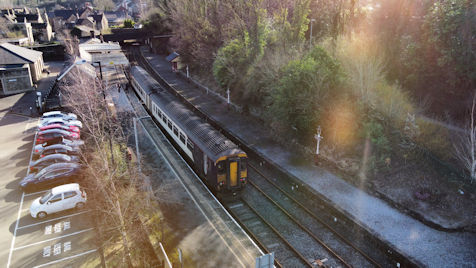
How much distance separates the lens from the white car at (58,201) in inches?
605

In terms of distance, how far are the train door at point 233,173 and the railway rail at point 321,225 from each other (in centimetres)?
144

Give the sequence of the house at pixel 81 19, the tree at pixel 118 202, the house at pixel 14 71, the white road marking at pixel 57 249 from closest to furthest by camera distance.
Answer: the tree at pixel 118 202, the white road marking at pixel 57 249, the house at pixel 14 71, the house at pixel 81 19

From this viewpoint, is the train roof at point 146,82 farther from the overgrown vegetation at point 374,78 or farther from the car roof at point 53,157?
the car roof at point 53,157

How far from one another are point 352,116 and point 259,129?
A: 8.08m

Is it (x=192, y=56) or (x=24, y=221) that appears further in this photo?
(x=192, y=56)

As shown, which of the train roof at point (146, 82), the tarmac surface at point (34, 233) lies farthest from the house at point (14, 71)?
the tarmac surface at point (34, 233)

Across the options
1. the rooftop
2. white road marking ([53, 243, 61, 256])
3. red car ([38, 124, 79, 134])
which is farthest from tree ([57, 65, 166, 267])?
the rooftop

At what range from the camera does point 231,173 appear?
16.0m

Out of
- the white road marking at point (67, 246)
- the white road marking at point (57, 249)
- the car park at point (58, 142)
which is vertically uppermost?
the car park at point (58, 142)

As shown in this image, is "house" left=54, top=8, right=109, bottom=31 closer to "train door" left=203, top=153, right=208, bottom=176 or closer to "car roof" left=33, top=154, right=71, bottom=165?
"car roof" left=33, top=154, right=71, bottom=165

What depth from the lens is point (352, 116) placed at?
20.1 m

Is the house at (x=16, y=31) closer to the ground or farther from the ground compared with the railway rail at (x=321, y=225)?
farther from the ground

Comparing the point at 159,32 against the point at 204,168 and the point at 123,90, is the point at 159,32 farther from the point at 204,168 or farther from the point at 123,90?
the point at 204,168

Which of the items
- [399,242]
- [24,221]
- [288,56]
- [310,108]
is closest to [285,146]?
[310,108]
